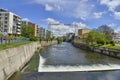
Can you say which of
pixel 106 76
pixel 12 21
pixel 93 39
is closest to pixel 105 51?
pixel 93 39

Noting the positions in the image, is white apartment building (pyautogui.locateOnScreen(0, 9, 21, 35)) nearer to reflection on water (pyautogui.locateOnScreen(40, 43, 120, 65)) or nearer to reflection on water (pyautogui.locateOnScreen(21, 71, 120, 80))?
reflection on water (pyautogui.locateOnScreen(40, 43, 120, 65))

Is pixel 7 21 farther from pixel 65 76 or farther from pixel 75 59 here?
pixel 65 76

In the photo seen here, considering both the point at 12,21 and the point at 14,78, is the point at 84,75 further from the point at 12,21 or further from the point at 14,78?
the point at 12,21

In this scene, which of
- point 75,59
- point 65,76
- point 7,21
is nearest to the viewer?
point 65,76

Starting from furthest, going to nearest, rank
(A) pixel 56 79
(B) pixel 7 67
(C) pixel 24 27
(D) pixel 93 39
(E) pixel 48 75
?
1. (C) pixel 24 27
2. (D) pixel 93 39
3. (E) pixel 48 75
4. (A) pixel 56 79
5. (B) pixel 7 67

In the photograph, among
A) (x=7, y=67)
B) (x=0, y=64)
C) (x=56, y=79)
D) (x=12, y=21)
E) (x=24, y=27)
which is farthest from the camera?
(x=24, y=27)

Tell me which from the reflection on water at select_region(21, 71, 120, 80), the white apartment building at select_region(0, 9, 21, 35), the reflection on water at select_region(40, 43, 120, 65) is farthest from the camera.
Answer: the white apartment building at select_region(0, 9, 21, 35)

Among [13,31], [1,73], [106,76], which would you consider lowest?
[106,76]

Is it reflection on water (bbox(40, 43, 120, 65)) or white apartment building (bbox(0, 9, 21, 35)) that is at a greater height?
white apartment building (bbox(0, 9, 21, 35))

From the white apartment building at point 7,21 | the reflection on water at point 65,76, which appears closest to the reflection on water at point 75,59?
the reflection on water at point 65,76

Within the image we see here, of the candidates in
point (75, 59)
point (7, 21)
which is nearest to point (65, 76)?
point (75, 59)

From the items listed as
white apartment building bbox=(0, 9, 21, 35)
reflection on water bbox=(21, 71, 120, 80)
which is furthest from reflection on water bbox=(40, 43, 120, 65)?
white apartment building bbox=(0, 9, 21, 35)

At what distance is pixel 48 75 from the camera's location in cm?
2184

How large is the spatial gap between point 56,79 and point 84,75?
400cm
